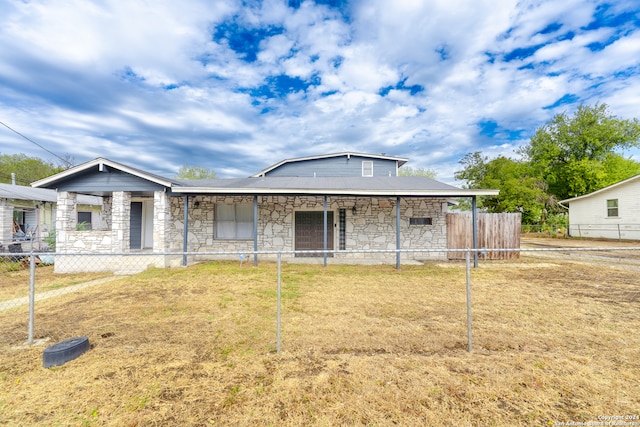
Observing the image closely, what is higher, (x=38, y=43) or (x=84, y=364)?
(x=38, y=43)

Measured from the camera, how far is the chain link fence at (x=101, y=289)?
151 inches

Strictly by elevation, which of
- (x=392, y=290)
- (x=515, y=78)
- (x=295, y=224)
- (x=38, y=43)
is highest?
(x=515, y=78)

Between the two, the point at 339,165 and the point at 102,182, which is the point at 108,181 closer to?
the point at 102,182

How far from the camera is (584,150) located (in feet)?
87.4

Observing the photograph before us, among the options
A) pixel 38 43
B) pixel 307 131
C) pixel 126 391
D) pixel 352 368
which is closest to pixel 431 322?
pixel 352 368

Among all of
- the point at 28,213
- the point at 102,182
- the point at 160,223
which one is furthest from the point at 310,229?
the point at 28,213

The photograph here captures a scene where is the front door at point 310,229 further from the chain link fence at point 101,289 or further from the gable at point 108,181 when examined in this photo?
the gable at point 108,181

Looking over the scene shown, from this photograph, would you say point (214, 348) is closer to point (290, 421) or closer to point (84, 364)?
point (84, 364)

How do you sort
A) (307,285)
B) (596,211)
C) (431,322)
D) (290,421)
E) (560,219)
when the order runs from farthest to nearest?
1. (560,219)
2. (596,211)
3. (307,285)
4. (431,322)
5. (290,421)

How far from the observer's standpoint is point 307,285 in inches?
277

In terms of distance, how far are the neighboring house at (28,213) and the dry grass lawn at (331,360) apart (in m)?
12.1

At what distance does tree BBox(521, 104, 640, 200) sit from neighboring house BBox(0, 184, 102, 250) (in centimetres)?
3997

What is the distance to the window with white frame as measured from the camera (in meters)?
18.3

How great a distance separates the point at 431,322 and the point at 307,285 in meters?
3.48
